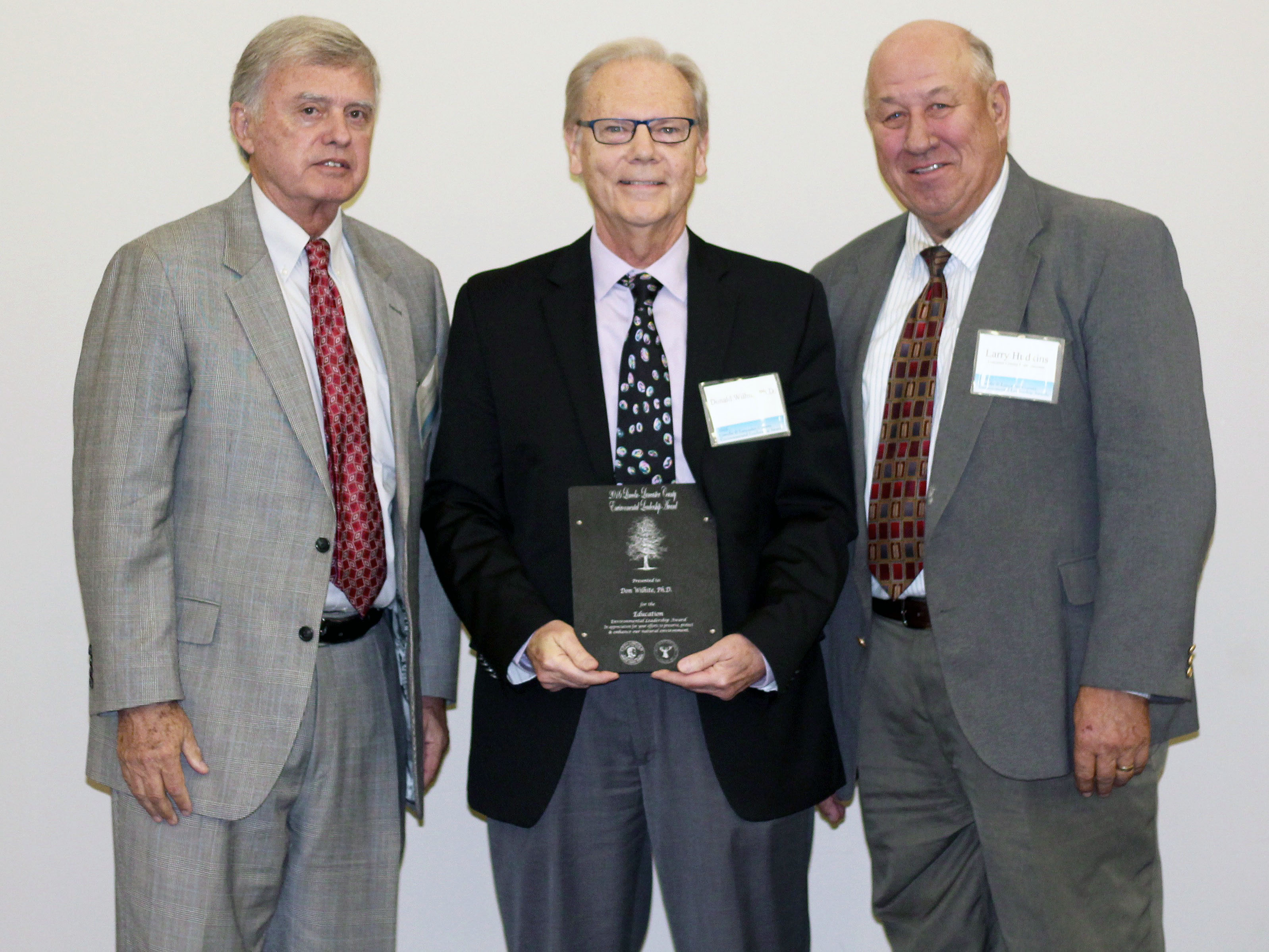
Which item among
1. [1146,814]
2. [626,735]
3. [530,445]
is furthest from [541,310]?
[1146,814]

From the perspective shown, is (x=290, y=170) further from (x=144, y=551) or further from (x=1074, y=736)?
(x=1074, y=736)

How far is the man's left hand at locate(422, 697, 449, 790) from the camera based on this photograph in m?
2.85

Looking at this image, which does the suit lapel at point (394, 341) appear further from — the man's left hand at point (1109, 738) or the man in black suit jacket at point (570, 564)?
the man's left hand at point (1109, 738)

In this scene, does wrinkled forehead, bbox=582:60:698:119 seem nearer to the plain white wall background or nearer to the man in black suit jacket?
the man in black suit jacket

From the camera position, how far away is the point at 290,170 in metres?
2.49

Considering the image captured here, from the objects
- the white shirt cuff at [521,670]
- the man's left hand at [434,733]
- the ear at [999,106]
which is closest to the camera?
the white shirt cuff at [521,670]

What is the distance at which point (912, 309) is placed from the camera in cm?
264

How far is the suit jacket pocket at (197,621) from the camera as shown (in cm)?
235

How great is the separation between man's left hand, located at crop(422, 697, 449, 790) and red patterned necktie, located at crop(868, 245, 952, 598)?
3.65 feet

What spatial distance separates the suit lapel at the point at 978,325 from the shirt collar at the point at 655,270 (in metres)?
0.61

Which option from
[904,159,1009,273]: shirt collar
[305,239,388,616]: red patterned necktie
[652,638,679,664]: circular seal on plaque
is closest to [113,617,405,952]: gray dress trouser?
[305,239,388,616]: red patterned necktie

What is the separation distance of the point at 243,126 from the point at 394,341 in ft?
1.87

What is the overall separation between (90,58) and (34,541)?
1405 mm

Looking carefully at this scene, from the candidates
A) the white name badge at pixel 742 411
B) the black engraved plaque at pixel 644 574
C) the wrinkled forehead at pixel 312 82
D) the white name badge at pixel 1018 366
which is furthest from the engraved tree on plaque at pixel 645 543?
the wrinkled forehead at pixel 312 82
